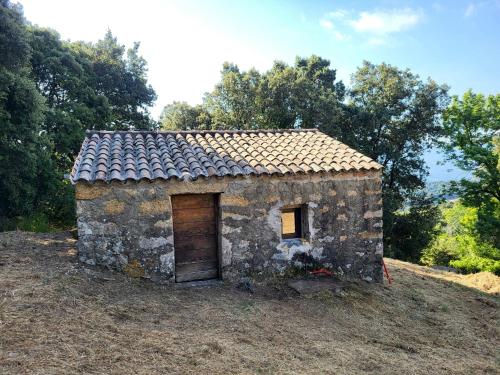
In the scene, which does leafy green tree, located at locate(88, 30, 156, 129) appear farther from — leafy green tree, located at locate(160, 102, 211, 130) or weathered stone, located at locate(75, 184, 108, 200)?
weathered stone, located at locate(75, 184, 108, 200)

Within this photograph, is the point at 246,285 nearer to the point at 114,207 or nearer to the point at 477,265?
the point at 114,207

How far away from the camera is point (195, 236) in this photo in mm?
7293

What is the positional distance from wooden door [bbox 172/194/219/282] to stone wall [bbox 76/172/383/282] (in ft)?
0.91

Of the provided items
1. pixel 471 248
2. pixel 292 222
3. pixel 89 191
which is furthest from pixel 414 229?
pixel 89 191

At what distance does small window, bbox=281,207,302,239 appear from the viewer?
783 centimetres

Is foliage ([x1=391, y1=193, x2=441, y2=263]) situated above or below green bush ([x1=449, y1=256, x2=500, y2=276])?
above

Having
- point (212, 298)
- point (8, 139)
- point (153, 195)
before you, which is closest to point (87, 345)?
point (212, 298)

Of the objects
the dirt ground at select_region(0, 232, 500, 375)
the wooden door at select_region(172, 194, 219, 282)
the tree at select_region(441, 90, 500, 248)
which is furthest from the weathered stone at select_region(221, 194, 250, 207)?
the tree at select_region(441, 90, 500, 248)

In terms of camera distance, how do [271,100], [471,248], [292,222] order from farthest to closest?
[271,100] → [471,248] → [292,222]

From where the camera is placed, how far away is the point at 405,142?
65.3ft

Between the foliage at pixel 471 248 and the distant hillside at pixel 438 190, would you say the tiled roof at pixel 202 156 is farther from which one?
the foliage at pixel 471 248

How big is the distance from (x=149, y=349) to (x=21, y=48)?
11352 mm

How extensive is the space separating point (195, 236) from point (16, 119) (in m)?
8.88

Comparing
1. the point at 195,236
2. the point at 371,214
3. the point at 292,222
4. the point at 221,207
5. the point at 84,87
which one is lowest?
the point at 195,236
